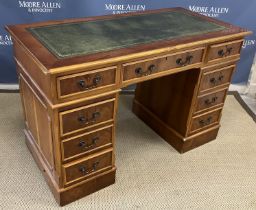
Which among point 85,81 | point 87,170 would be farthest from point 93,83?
point 87,170

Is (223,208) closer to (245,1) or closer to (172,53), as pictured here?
(172,53)

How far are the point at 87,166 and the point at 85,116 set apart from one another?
305 mm

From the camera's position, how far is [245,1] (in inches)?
93.4

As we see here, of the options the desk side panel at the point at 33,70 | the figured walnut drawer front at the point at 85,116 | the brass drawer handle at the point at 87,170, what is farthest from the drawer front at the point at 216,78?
the desk side panel at the point at 33,70

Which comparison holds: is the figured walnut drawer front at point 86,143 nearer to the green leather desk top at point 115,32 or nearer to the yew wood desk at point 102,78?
the yew wood desk at point 102,78

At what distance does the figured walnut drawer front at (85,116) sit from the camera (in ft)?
4.32

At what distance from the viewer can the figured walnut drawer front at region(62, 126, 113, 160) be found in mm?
1407

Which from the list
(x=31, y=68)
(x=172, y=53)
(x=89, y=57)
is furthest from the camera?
(x=172, y=53)

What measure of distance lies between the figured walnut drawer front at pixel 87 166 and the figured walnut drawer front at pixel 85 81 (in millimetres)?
394

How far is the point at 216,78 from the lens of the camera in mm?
1816

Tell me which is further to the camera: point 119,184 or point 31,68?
point 119,184

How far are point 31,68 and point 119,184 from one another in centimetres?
80

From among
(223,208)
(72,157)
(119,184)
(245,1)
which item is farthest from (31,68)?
(245,1)

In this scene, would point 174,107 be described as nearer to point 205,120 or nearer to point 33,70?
point 205,120
